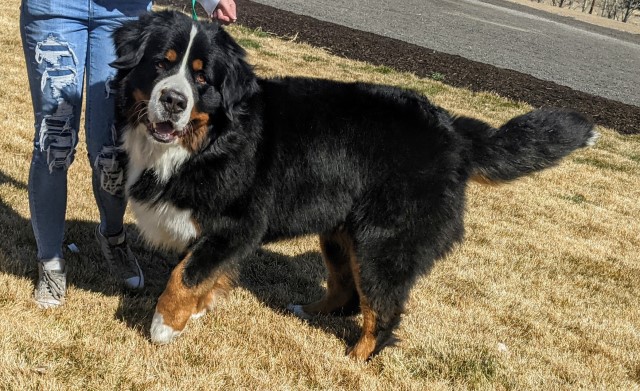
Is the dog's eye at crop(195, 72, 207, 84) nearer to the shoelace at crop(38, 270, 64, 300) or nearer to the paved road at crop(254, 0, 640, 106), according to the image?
the shoelace at crop(38, 270, 64, 300)

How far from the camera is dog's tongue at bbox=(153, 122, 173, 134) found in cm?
314

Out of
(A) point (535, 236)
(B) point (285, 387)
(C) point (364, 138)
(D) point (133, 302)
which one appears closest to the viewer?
(B) point (285, 387)

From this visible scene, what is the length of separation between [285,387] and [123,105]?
1.69m

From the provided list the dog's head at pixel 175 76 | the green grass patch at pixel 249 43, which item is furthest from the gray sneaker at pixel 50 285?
the green grass patch at pixel 249 43

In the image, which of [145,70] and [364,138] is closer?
[145,70]

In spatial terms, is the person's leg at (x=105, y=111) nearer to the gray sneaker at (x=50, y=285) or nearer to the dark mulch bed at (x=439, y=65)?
the gray sneaker at (x=50, y=285)

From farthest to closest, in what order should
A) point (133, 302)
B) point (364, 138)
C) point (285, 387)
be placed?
point (133, 302) → point (364, 138) → point (285, 387)

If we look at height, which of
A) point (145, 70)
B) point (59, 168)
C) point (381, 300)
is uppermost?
point (145, 70)

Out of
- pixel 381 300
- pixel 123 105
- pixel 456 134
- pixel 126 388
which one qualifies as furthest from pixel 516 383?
pixel 123 105

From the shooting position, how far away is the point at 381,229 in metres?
3.59

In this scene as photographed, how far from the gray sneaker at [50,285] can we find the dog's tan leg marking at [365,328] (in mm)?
1723

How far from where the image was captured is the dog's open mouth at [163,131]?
10.3ft

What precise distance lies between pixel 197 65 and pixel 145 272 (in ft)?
6.13

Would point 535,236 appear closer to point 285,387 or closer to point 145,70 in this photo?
point 285,387
